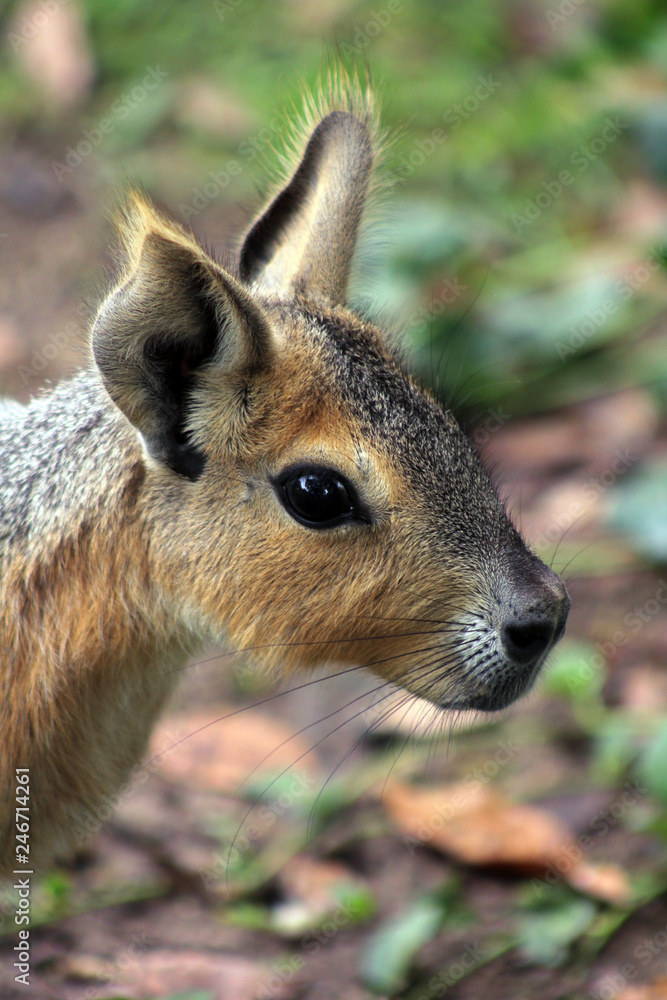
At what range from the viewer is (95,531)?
3059 millimetres

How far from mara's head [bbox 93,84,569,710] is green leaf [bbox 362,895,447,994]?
1.07m

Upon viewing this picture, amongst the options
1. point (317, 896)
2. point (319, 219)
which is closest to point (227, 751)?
point (317, 896)

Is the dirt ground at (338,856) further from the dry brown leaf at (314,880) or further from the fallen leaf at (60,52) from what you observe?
the fallen leaf at (60,52)

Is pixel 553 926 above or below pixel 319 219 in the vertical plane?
below

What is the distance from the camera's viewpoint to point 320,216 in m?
3.57

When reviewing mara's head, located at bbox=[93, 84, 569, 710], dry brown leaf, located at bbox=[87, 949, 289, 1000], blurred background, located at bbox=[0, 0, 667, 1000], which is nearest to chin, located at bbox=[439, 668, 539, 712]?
mara's head, located at bbox=[93, 84, 569, 710]

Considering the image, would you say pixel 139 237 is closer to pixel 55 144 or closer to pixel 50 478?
pixel 50 478

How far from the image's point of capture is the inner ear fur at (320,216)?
3516mm

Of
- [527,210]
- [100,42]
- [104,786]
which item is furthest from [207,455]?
[100,42]

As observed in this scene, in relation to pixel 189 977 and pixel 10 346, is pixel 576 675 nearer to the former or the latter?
pixel 189 977

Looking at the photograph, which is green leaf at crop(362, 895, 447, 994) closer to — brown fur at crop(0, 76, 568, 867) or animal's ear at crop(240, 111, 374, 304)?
brown fur at crop(0, 76, 568, 867)

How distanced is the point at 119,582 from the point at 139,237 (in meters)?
0.94

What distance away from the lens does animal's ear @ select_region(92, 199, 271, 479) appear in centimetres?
266

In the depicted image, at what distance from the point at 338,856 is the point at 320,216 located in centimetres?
231
